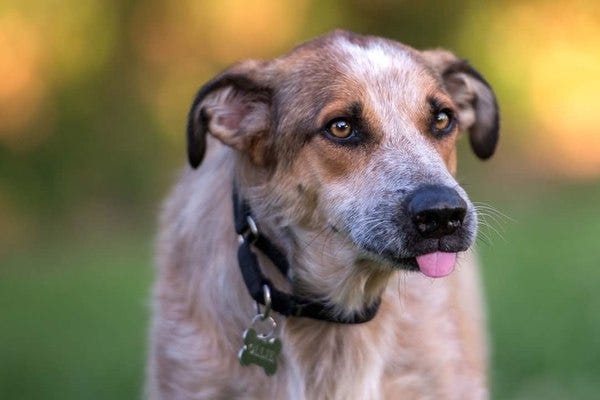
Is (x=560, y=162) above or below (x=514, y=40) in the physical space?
below

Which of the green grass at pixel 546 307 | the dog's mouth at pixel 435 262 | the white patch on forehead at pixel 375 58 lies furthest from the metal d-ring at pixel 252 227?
the green grass at pixel 546 307

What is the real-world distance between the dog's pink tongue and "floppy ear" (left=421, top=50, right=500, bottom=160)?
2.96ft

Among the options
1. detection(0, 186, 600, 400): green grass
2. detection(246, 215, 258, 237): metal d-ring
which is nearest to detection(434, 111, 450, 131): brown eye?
detection(246, 215, 258, 237): metal d-ring

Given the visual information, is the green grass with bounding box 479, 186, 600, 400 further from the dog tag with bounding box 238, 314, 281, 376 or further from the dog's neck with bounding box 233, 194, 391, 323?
the dog tag with bounding box 238, 314, 281, 376

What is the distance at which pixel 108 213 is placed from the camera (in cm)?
1306

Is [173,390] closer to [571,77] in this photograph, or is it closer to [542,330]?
[542,330]

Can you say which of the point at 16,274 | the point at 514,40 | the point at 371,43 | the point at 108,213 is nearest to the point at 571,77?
the point at 514,40

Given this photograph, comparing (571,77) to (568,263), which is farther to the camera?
(571,77)

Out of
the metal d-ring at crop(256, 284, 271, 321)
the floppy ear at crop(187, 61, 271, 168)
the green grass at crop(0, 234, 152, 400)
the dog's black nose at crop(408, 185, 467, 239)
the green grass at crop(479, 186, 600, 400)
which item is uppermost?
the floppy ear at crop(187, 61, 271, 168)

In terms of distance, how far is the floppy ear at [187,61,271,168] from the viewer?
4254mm

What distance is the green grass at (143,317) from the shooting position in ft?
20.7

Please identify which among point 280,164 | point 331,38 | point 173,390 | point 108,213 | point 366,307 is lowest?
point 108,213

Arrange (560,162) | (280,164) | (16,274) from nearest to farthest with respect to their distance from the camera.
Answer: (280,164) → (16,274) → (560,162)

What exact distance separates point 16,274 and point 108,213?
297 centimetres
